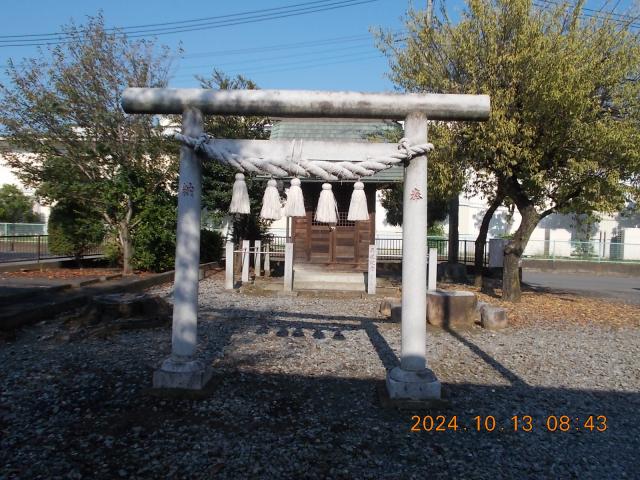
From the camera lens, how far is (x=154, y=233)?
43.7 ft

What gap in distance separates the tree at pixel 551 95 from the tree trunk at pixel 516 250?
0.65m


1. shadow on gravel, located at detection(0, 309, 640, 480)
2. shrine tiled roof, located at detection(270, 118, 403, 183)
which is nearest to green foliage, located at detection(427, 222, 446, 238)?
shrine tiled roof, located at detection(270, 118, 403, 183)

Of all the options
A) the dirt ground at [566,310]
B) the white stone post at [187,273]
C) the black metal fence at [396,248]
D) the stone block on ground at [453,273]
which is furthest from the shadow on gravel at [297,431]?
the black metal fence at [396,248]

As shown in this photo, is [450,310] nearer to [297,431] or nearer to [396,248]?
[297,431]

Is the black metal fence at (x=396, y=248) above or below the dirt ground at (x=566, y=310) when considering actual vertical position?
above

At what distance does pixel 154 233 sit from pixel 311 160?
989 cm

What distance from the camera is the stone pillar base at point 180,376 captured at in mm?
4520

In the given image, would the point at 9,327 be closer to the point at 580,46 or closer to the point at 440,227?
the point at 580,46

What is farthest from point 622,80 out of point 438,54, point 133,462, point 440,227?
point 440,227

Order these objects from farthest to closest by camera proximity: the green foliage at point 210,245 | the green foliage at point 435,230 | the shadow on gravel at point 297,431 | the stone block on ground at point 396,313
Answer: the green foliage at point 435,230 < the green foliage at point 210,245 < the stone block on ground at point 396,313 < the shadow on gravel at point 297,431

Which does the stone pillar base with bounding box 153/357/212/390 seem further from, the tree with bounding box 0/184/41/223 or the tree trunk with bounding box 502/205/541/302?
the tree with bounding box 0/184/41/223

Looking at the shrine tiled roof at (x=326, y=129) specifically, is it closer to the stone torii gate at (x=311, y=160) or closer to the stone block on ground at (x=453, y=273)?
the stone block on ground at (x=453, y=273)

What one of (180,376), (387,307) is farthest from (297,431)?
(387,307)

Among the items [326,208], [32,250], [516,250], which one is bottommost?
[32,250]
